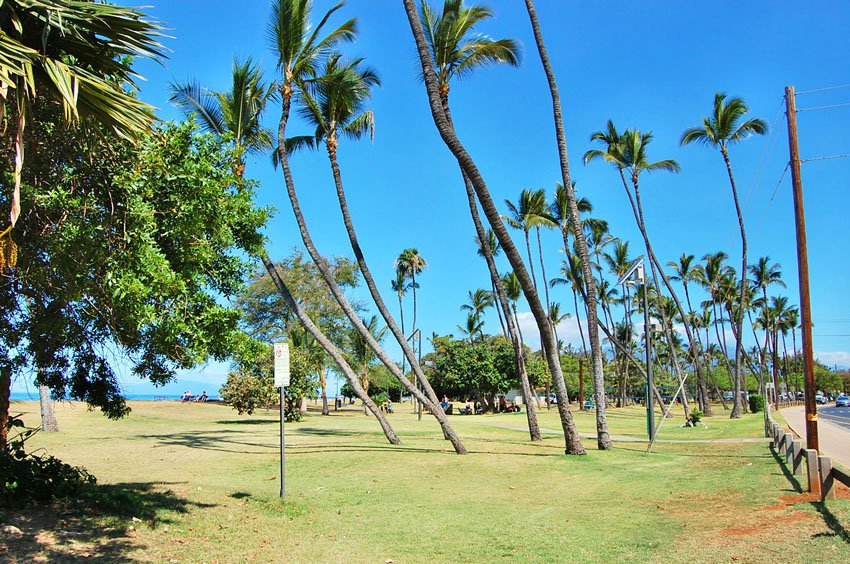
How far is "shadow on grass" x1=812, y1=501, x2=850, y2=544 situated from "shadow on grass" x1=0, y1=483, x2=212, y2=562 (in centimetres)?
791

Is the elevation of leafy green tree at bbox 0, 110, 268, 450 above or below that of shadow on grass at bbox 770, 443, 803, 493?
above

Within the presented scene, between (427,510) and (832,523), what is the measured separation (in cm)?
552

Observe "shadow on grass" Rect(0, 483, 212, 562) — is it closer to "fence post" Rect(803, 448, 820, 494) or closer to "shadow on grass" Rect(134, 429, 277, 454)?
"shadow on grass" Rect(134, 429, 277, 454)

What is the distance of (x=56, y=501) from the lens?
750 cm

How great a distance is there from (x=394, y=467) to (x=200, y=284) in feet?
28.1

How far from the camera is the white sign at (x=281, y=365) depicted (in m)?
10.3

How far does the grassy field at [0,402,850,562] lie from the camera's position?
6953 millimetres

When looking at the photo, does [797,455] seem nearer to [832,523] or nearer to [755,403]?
[832,523]

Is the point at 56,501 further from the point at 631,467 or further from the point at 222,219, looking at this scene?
the point at 631,467

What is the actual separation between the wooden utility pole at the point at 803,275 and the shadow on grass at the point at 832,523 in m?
2.19

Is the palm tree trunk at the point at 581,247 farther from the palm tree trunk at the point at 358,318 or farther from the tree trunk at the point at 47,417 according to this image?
the tree trunk at the point at 47,417

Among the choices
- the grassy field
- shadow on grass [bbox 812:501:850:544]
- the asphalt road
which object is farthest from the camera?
the asphalt road

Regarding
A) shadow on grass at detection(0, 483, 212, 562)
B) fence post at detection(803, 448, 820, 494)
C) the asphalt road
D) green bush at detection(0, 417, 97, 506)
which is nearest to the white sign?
shadow on grass at detection(0, 483, 212, 562)

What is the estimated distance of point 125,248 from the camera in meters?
6.29
